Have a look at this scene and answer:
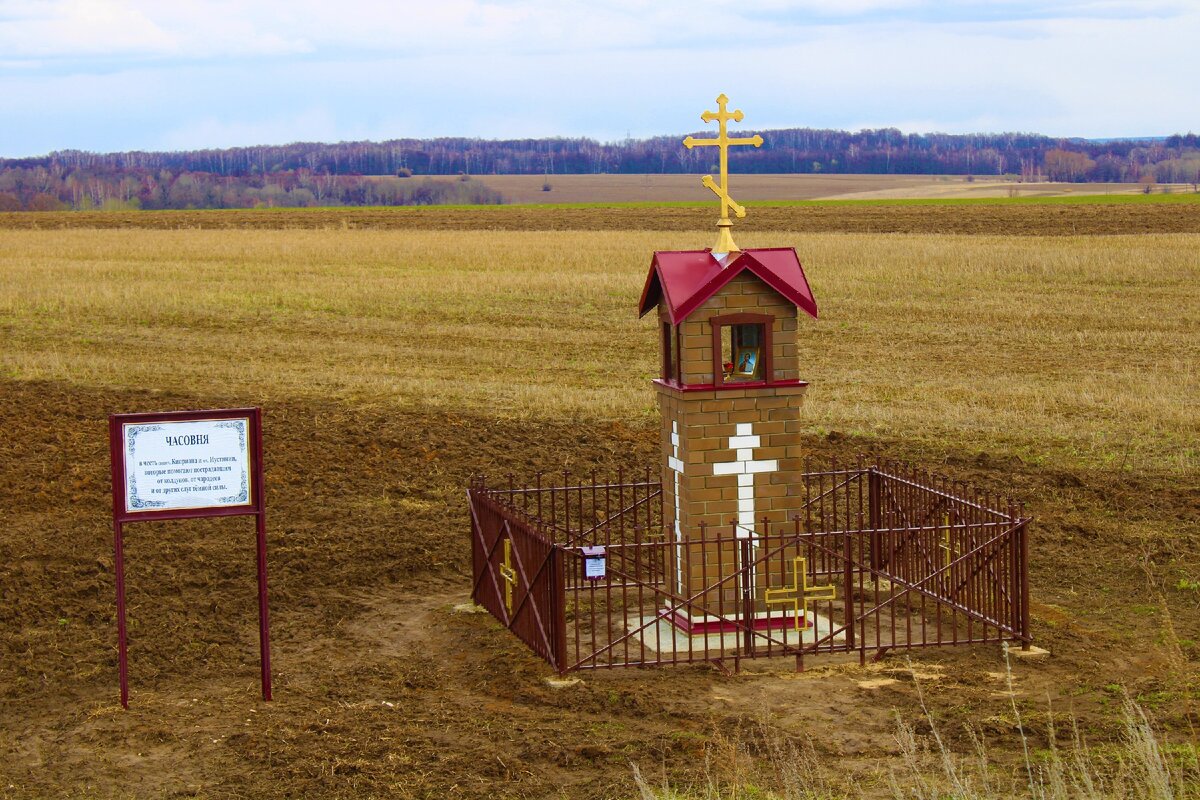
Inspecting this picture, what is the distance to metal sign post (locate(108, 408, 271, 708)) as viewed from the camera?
846cm

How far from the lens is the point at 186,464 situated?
28.1 feet

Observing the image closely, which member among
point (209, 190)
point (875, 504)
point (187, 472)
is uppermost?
point (209, 190)

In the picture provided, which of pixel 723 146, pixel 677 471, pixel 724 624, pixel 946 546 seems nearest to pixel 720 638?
pixel 724 624

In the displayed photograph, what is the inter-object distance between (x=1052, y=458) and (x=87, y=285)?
24963 mm

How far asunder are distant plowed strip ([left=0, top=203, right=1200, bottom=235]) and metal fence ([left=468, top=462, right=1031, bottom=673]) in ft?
125

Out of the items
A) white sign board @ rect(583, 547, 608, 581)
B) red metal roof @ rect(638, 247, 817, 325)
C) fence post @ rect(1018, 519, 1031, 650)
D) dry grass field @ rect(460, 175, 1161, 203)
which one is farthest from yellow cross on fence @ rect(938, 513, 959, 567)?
dry grass field @ rect(460, 175, 1161, 203)

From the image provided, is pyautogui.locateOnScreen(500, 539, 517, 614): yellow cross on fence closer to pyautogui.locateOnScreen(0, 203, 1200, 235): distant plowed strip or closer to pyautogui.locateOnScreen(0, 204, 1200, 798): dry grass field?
pyautogui.locateOnScreen(0, 204, 1200, 798): dry grass field

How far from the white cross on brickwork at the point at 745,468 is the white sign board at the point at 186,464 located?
10.9ft

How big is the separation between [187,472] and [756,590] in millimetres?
4034

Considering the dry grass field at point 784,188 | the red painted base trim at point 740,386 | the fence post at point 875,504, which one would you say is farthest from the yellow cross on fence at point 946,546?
the dry grass field at point 784,188

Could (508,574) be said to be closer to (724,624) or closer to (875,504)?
(724,624)

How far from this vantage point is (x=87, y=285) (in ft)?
109

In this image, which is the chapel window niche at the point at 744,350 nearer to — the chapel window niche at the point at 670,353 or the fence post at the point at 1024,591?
the chapel window niche at the point at 670,353

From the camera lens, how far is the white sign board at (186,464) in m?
8.48
